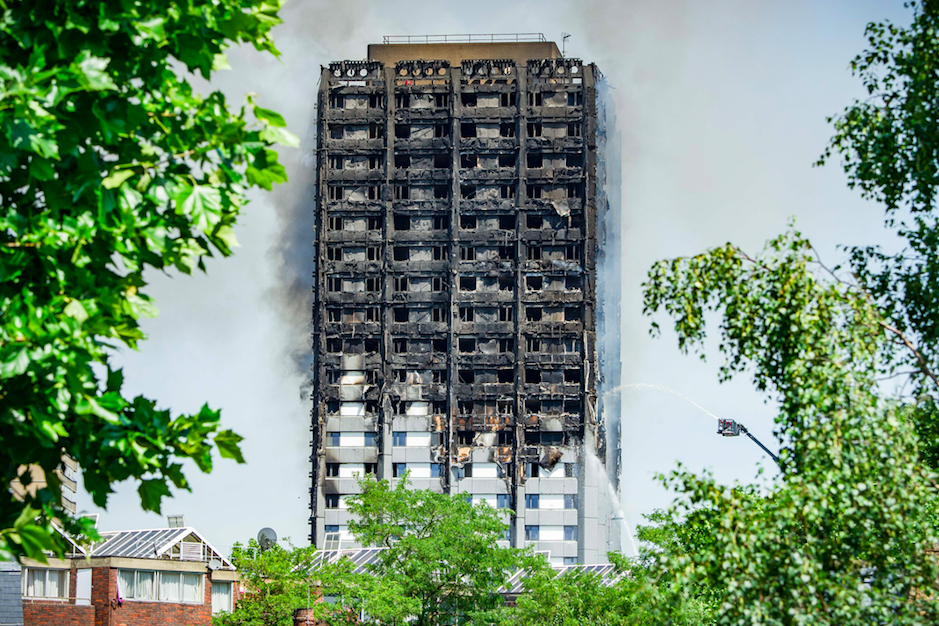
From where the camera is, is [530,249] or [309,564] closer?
A: [309,564]

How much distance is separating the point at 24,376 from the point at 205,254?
306cm

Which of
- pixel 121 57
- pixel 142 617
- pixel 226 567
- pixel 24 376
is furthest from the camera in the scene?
pixel 226 567

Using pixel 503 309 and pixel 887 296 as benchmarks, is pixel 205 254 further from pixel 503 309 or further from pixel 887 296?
pixel 503 309

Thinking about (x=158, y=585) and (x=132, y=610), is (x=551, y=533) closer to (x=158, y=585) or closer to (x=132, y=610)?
(x=158, y=585)

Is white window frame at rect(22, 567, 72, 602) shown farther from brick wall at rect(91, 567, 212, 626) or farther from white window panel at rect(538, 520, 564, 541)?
white window panel at rect(538, 520, 564, 541)

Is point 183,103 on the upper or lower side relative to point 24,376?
upper

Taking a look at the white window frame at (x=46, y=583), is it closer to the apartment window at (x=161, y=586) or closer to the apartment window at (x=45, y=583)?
the apartment window at (x=45, y=583)

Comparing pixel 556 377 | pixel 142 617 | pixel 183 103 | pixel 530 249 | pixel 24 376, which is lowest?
pixel 142 617

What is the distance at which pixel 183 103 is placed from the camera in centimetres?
1733

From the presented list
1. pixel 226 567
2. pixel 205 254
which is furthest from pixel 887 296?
pixel 226 567

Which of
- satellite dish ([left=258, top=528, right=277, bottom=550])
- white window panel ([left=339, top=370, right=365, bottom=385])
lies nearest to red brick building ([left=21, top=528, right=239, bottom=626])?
satellite dish ([left=258, top=528, right=277, bottom=550])

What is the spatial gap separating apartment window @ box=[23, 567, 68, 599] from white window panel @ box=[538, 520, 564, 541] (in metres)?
78.0

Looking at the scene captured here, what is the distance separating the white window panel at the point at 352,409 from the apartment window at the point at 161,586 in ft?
226

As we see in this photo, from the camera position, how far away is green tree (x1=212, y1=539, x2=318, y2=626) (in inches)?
2997
